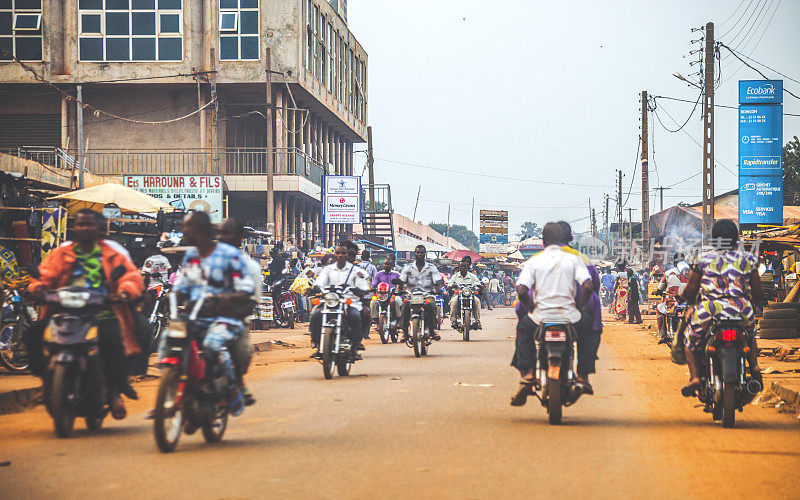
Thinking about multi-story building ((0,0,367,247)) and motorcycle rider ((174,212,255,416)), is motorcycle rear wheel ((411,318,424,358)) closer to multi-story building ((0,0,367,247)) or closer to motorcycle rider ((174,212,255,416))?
motorcycle rider ((174,212,255,416))

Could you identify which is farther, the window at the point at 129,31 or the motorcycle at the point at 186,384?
the window at the point at 129,31

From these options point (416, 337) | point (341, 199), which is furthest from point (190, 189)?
point (416, 337)

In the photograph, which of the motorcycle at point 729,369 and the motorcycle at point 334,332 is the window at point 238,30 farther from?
the motorcycle at point 729,369

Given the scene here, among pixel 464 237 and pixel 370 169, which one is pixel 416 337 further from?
pixel 464 237

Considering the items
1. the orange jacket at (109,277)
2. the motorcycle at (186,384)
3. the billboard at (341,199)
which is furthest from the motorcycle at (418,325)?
the billboard at (341,199)

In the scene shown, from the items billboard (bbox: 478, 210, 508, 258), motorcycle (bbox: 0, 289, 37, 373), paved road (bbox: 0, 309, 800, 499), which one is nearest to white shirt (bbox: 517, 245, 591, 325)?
paved road (bbox: 0, 309, 800, 499)

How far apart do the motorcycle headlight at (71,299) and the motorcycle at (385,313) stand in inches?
516

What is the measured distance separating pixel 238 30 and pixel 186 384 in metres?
34.9

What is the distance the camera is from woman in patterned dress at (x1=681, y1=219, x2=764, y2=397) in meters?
8.45

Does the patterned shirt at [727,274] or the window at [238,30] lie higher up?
the window at [238,30]

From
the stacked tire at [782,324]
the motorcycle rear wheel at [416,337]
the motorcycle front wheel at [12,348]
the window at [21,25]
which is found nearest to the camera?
the motorcycle front wheel at [12,348]

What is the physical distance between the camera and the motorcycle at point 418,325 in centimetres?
1683

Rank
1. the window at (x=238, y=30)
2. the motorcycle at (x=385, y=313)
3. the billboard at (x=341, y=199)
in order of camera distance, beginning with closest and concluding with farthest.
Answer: the motorcycle at (x=385, y=313) → the window at (x=238, y=30) → the billboard at (x=341, y=199)

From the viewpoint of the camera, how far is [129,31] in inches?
1564
